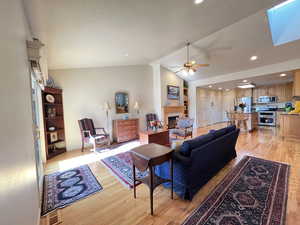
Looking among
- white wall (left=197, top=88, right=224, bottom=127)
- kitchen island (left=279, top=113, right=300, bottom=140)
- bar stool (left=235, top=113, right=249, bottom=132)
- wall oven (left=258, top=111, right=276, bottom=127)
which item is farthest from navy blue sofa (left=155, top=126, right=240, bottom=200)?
wall oven (left=258, top=111, right=276, bottom=127)

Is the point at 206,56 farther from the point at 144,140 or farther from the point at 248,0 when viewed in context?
the point at 144,140

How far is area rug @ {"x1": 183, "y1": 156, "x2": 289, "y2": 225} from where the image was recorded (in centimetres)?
155

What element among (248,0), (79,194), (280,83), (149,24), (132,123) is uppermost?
(248,0)

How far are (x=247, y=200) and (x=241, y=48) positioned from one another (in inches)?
167

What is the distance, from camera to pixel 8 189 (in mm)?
796

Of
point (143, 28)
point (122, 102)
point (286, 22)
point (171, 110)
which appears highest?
point (286, 22)

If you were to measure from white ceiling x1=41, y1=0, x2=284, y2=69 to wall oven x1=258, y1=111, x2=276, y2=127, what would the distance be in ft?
11.9

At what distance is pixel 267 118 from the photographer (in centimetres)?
700

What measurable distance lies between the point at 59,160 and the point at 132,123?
255 cm

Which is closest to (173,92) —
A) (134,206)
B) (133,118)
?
(133,118)

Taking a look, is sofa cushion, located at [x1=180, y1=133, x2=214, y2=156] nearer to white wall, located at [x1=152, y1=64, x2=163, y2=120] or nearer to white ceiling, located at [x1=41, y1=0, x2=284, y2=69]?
white ceiling, located at [x1=41, y1=0, x2=284, y2=69]

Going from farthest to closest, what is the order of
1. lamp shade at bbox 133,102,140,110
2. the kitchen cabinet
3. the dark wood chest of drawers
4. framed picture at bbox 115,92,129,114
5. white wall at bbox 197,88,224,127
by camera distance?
white wall at bbox 197,88,224,127 < the kitchen cabinet < lamp shade at bbox 133,102,140,110 < framed picture at bbox 115,92,129,114 < the dark wood chest of drawers

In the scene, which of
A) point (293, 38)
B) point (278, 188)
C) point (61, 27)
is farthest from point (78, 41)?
point (293, 38)

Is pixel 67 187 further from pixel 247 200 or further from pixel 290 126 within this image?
pixel 290 126
